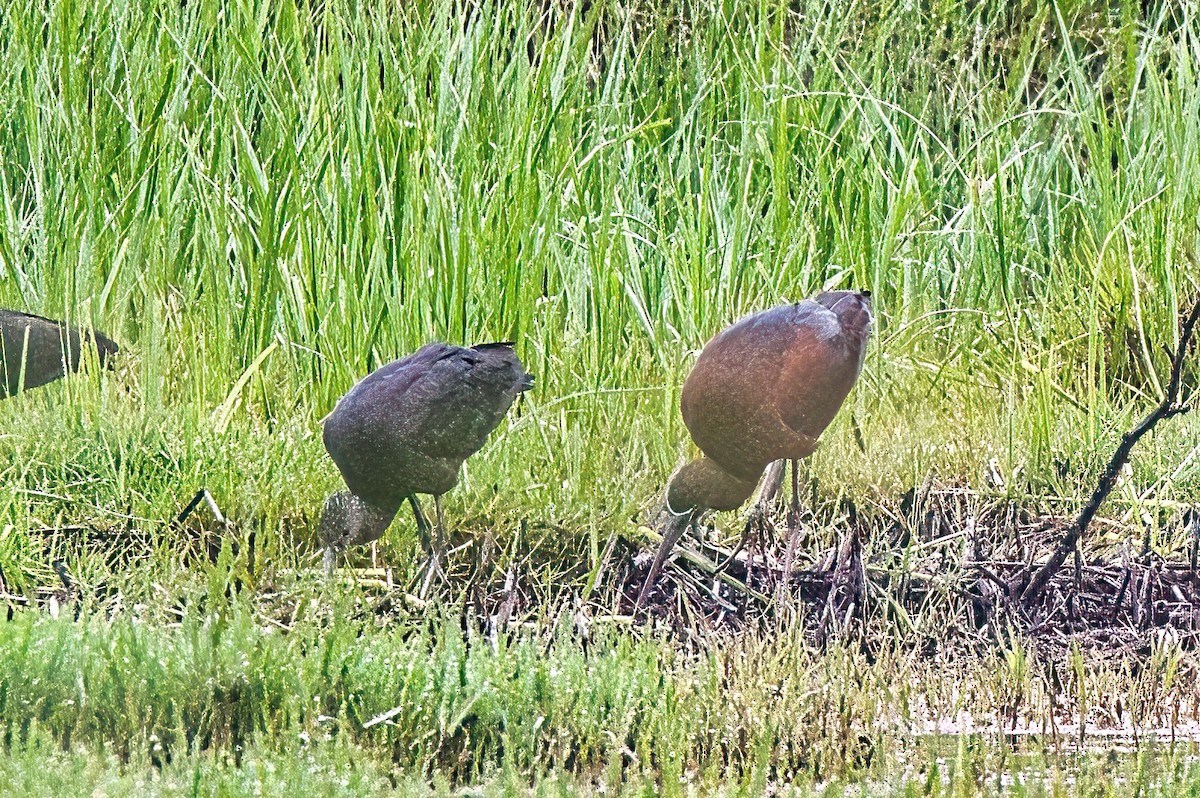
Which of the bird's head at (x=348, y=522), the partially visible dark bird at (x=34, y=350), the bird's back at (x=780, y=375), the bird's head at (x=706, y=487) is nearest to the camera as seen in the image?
the bird's back at (x=780, y=375)

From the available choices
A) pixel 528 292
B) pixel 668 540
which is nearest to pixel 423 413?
pixel 668 540

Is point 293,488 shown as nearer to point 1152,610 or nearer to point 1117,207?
point 1152,610

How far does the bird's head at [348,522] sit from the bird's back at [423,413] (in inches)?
8.9

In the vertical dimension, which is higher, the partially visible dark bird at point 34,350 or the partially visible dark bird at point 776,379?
the partially visible dark bird at point 776,379

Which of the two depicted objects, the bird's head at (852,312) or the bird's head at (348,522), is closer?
the bird's head at (852,312)

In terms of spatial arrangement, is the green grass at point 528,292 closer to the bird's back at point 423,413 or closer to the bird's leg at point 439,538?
the bird's leg at point 439,538

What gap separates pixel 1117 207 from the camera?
14.8ft

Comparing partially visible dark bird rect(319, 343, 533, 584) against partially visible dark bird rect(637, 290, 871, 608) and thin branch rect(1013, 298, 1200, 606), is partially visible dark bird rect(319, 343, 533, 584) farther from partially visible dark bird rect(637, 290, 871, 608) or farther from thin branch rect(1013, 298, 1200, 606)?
thin branch rect(1013, 298, 1200, 606)

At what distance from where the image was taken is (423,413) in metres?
2.60

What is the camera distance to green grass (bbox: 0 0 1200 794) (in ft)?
8.75

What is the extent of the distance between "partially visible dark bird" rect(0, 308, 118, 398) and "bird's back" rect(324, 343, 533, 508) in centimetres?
130

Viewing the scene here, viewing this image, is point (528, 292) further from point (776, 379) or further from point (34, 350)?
point (776, 379)

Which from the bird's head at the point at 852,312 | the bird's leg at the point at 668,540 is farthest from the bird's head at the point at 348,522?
the bird's head at the point at 852,312

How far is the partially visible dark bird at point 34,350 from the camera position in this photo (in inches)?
142
